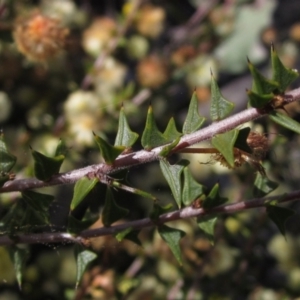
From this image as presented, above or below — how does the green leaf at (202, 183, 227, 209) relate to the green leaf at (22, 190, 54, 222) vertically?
below

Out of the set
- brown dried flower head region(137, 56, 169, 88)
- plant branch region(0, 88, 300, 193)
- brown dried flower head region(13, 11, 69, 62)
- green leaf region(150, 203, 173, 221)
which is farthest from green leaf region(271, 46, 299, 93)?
brown dried flower head region(137, 56, 169, 88)

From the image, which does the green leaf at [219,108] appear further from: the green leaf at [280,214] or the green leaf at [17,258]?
the green leaf at [17,258]

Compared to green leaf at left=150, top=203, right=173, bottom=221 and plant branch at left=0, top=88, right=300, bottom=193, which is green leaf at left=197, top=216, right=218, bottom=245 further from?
plant branch at left=0, top=88, right=300, bottom=193

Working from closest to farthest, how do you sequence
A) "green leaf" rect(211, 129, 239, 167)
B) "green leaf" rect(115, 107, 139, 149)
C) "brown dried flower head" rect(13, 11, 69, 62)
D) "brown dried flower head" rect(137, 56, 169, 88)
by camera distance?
"green leaf" rect(211, 129, 239, 167) → "green leaf" rect(115, 107, 139, 149) → "brown dried flower head" rect(13, 11, 69, 62) → "brown dried flower head" rect(137, 56, 169, 88)

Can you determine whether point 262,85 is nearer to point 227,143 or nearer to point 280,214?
point 227,143

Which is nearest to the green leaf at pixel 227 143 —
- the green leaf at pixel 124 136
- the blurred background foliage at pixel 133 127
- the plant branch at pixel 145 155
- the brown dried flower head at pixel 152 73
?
the plant branch at pixel 145 155
